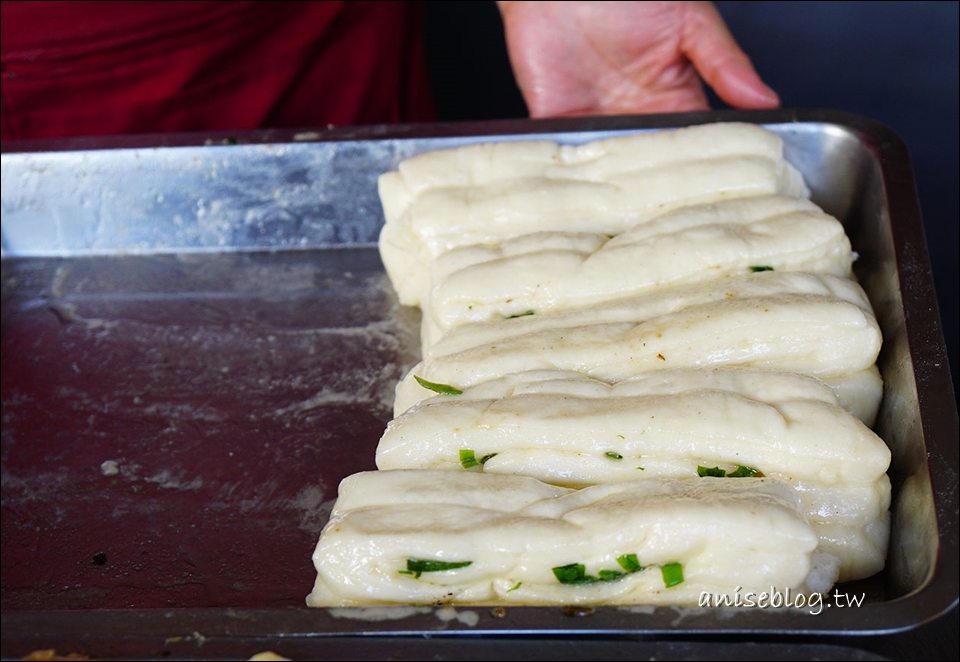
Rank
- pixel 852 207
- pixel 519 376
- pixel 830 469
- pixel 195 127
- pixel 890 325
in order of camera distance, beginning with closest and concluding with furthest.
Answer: pixel 830 469 → pixel 519 376 → pixel 890 325 → pixel 852 207 → pixel 195 127

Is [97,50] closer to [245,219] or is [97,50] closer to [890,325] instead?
[245,219]

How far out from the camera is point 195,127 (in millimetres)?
3529

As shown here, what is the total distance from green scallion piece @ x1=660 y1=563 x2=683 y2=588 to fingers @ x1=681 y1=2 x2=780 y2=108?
1.92 metres

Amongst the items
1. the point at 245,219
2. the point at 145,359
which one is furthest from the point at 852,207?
the point at 145,359

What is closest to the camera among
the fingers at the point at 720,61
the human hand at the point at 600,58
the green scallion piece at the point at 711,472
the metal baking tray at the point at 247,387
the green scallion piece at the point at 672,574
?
the metal baking tray at the point at 247,387

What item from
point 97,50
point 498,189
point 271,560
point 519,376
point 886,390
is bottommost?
point 271,560

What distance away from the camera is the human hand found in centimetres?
351

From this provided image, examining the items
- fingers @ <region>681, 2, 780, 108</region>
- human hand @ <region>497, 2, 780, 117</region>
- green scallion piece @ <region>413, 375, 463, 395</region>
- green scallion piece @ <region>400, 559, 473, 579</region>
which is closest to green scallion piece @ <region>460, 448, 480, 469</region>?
green scallion piece @ <region>413, 375, 463, 395</region>

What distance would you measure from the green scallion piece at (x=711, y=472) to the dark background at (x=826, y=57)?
13.3 ft

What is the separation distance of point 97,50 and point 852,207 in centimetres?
258

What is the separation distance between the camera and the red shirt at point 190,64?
326 centimetres

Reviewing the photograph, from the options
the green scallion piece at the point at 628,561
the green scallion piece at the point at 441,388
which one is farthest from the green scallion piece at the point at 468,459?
the green scallion piece at the point at 628,561

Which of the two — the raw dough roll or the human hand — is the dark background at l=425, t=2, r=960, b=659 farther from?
the raw dough roll

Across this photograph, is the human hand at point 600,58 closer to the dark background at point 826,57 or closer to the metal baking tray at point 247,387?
the metal baking tray at point 247,387
